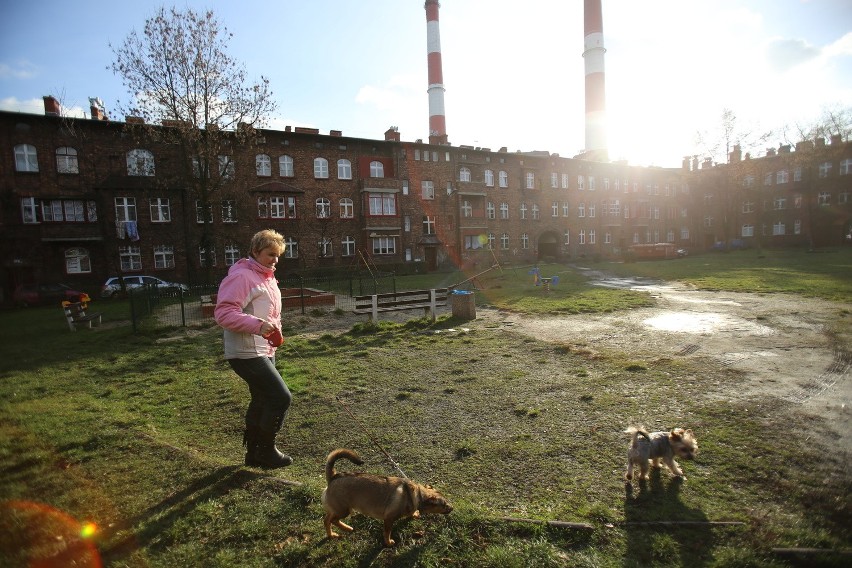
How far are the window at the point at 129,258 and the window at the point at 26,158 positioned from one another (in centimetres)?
660

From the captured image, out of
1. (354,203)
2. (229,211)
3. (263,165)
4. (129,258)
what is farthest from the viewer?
(354,203)

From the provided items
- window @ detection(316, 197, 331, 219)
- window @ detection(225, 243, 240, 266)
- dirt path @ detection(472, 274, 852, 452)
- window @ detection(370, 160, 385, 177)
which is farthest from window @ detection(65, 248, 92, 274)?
dirt path @ detection(472, 274, 852, 452)


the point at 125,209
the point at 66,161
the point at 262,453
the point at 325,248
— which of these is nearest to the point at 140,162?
the point at 125,209

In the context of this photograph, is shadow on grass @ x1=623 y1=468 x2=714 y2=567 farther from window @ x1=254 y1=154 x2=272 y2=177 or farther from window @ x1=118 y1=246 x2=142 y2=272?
window @ x1=254 y1=154 x2=272 y2=177

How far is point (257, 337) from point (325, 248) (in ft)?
106

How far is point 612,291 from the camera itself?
18.4 m

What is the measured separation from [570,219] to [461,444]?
165ft

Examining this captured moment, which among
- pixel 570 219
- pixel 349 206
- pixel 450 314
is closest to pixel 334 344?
pixel 450 314

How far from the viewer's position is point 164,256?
30.2 meters

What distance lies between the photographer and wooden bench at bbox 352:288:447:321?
12156 mm

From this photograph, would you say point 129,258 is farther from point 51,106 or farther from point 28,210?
point 51,106

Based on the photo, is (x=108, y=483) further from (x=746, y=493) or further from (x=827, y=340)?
(x=827, y=340)

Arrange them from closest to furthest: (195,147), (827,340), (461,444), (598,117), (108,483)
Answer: (108,483), (461,444), (827,340), (195,147), (598,117)

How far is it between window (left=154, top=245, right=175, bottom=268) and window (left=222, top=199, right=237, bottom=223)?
13.6ft
